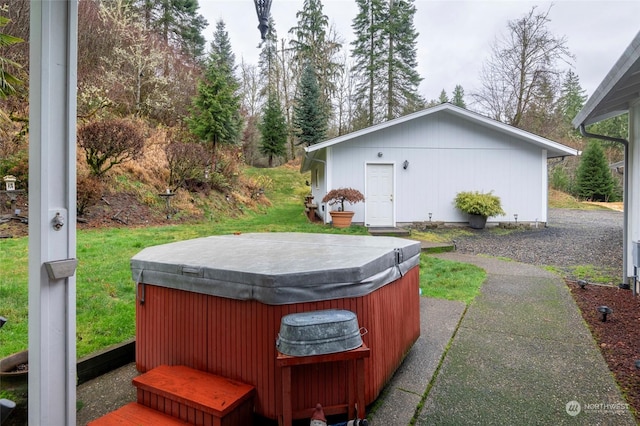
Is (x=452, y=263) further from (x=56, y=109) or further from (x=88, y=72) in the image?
(x=88, y=72)

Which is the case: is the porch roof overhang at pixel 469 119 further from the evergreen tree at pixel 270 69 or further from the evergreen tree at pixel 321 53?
the evergreen tree at pixel 270 69

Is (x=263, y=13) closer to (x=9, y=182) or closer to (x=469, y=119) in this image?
(x=9, y=182)

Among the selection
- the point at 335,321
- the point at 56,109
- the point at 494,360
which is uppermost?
the point at 56,109

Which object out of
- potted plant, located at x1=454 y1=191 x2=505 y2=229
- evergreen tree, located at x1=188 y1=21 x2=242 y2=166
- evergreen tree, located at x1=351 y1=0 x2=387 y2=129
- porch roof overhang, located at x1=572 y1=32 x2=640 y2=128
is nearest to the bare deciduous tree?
evergreen tree, located at x1=351 y1=0 x2=387 y2=129

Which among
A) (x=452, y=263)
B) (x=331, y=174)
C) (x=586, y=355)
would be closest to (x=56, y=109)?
(x=586, y=355)

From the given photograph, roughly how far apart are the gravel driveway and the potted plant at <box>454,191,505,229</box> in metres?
0.40

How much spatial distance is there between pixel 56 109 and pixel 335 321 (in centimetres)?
140

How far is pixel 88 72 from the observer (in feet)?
34.3

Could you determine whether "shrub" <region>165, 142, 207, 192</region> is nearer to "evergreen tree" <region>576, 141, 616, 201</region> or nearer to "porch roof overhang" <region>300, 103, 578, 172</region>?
"porch roof overhang" <region>300, 103, 578, 172</region>

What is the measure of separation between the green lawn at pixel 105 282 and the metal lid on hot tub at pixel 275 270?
1.00 metres

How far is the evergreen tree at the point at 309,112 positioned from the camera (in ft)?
65.0

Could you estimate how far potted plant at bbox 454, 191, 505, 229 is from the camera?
9648 mm

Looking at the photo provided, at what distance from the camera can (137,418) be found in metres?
1.64

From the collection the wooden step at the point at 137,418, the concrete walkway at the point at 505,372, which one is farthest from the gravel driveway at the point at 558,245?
the wooden step at the point at 137,418
